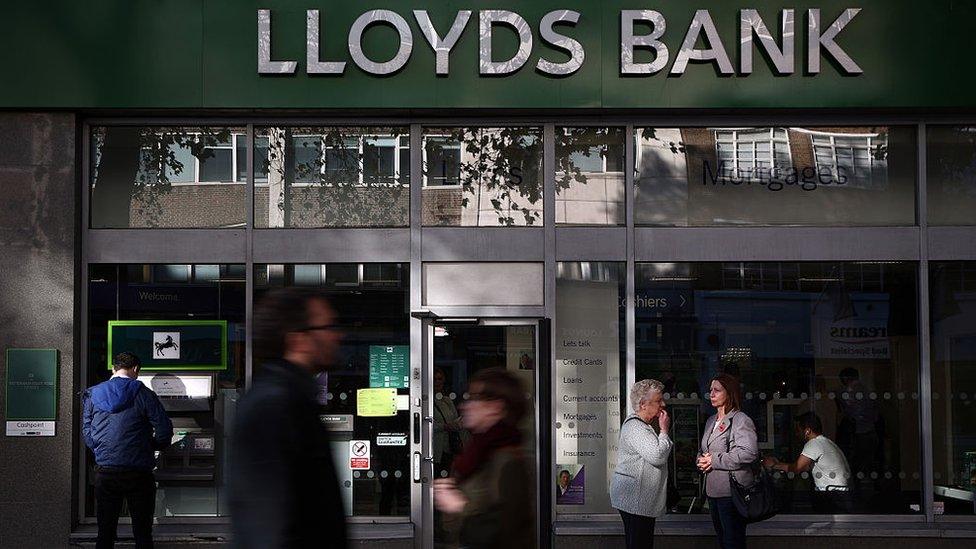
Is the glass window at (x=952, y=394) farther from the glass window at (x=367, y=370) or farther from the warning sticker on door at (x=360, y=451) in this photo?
the warning sticker on door at (x=360, y=451)

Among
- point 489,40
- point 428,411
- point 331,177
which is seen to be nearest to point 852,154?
point 489,40

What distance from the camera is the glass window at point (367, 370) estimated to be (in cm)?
916

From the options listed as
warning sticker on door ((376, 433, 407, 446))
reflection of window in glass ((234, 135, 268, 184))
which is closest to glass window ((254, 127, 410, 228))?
reflection of window in glass ((234, 135, 268, 184))

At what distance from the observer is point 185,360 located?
30.2 ft

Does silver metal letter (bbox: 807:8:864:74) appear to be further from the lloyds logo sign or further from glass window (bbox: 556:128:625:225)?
glass window (bbox: 556:128:625:225)

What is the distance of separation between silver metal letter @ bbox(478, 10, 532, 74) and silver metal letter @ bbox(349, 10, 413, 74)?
23.4 inches

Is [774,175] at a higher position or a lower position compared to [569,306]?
higher

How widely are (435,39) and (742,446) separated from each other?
4005 mm

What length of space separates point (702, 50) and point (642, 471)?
11.6ft

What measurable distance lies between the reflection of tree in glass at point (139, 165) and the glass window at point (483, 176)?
180 centimetres

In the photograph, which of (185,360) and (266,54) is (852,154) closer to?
(266,54)

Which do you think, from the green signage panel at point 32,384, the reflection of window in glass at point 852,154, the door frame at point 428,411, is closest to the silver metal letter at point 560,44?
the door frame at point 428,411

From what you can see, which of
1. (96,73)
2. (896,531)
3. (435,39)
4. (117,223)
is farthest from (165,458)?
(896,531)

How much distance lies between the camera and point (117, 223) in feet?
30.6
